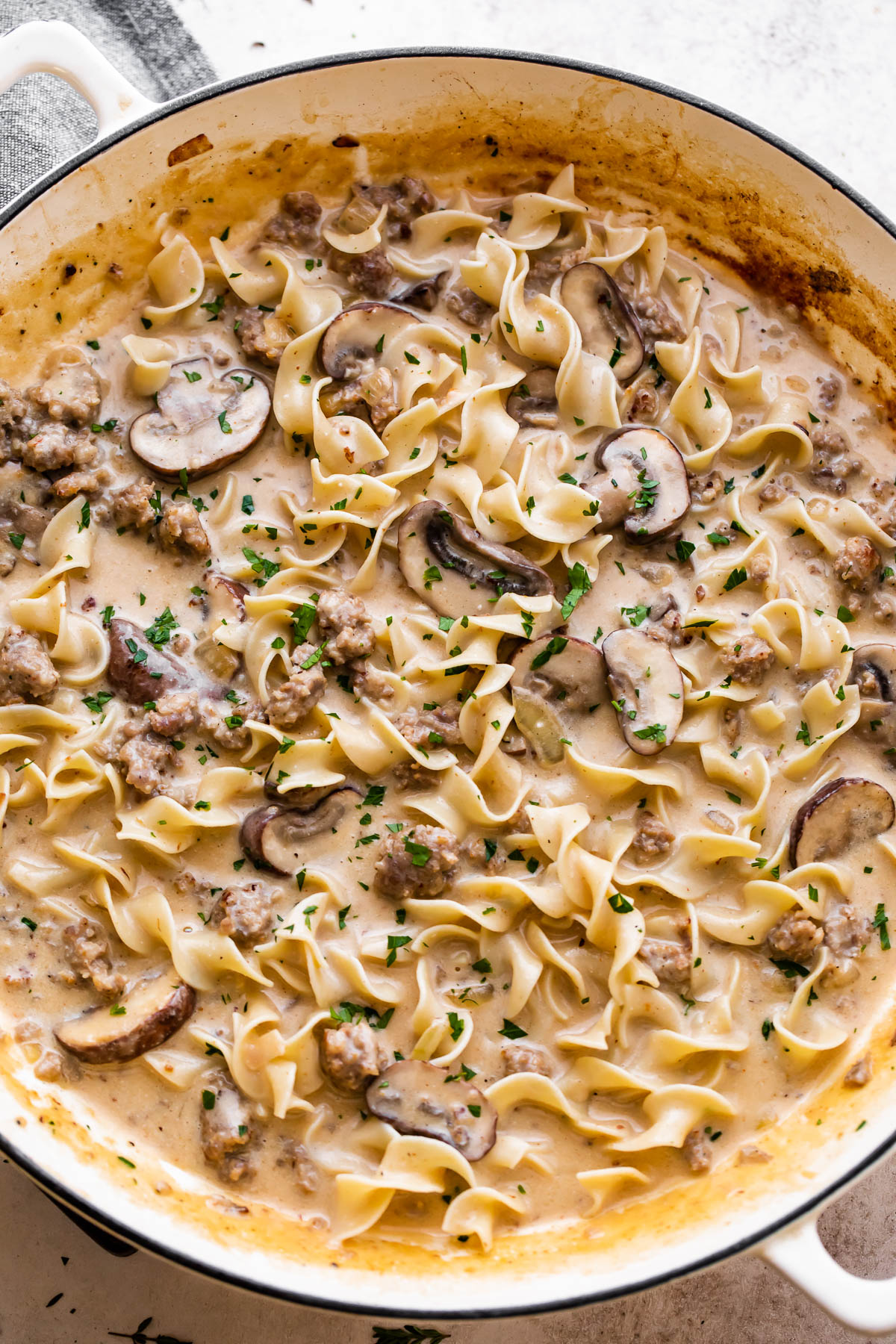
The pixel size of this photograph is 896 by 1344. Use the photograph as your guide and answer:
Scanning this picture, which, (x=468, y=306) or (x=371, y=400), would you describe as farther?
(x=468, y=306)

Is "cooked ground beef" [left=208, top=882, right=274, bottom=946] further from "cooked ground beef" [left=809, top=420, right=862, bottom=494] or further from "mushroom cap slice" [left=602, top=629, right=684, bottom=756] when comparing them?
"cooked ground beef" [left=809, top=420, right=862, bottom=494]

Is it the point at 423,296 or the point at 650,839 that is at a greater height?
Answer: the point at 423,296

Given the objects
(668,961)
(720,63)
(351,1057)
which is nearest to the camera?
(351,1057)

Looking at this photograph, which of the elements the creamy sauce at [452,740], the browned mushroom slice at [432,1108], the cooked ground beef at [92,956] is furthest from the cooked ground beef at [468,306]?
the browned mushroom slice at [432,1108]

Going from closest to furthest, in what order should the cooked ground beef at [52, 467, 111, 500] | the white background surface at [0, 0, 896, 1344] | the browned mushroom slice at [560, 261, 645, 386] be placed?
the cooked ground beef at [52, 467, 111, 500] < the white background surface at [0, 0, 896, 1344] < the browned mushroom slice at [560, 261, 645, 386]

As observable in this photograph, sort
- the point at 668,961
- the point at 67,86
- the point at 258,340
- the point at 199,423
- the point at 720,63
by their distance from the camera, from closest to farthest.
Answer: the point at 668,961
the point at 199,423
the point at 258,340
the point at 67,86
the point at 720,63

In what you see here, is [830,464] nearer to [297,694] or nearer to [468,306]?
[468,306]

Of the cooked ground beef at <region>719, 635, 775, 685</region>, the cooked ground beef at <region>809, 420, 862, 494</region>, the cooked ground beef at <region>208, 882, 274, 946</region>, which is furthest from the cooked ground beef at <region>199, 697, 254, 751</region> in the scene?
the cooked ground beef at <region>809, 420, 862, 494</region>

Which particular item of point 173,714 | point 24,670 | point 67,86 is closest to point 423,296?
point 67,86
